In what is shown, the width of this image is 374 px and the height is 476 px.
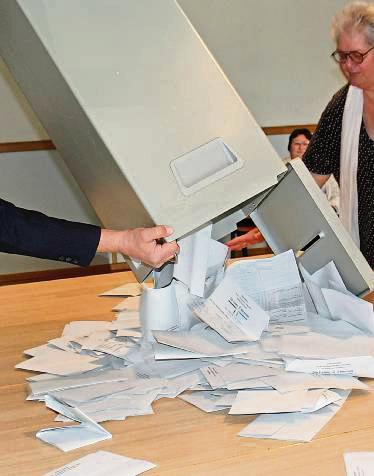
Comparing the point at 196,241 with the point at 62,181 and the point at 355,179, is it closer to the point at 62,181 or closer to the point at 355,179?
the point at 355,179

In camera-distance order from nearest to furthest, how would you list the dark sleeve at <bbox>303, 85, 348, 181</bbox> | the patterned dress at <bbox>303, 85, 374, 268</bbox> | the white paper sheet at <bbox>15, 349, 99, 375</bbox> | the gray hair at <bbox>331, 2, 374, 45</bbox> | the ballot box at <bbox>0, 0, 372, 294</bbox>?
the ballot box at <bbox>0, 0, 372, 294</bbox>, the white paper sheet at <bbox>15, 349, 99, 375</bbox>, the gray hair at <bbox>331, 2, 374, 45</bbox>, the patterned dress at <bbox>303, 85, 374, 268</bbox>, the dark sleeve at <bbox>303, 85, 348, 181</bbox>

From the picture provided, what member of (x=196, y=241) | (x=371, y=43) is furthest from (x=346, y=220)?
(x=196, y=241)

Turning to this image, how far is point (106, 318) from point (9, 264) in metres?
3.27

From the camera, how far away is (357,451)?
1.13 metres

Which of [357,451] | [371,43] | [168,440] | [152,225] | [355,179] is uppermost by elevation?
[371,43]

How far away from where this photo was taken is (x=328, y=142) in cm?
230

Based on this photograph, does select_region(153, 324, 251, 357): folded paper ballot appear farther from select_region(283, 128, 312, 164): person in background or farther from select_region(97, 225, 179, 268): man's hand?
select_region(283, 128, 312, 164): person in background

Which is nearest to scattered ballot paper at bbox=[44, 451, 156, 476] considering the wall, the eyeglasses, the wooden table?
the wooden table

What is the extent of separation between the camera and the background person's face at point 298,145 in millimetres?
4806

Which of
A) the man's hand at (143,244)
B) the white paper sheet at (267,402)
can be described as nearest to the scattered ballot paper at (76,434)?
the white paper sheet at (267,402)

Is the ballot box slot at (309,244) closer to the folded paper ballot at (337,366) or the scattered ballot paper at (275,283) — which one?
the scattered ballot paper at (275,283)

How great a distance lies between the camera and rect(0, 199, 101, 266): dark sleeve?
4.99ft

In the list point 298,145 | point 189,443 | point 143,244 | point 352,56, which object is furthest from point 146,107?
point 298,145

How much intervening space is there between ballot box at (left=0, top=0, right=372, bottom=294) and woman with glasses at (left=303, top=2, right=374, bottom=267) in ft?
2.38
